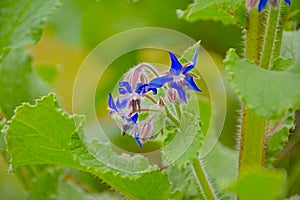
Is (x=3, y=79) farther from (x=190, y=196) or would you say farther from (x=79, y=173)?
(x=190, y=196)

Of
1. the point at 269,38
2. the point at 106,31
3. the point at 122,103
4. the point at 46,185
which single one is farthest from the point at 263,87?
the point at 106,31

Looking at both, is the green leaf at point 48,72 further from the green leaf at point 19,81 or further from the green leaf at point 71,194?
the green leaf at point 71,194

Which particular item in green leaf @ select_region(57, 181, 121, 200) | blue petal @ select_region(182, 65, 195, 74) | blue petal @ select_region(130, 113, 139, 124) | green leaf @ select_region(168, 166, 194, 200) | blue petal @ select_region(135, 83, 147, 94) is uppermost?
blue petal @ select_region(182, 65, 195, 74)

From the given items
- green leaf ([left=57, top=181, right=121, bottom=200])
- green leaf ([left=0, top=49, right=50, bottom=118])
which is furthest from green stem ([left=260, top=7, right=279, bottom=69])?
green leaf ([left=0, top=49, right=50, bottom=118])

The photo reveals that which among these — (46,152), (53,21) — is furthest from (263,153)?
(53,21)

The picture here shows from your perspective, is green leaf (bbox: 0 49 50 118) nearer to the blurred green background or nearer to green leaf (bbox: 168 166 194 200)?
green leaf (bbox: 168 166 194 200)

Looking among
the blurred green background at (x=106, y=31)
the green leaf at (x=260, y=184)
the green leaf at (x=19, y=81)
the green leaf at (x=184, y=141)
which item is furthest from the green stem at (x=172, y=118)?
the blurred green background at (x=106, y=31)
